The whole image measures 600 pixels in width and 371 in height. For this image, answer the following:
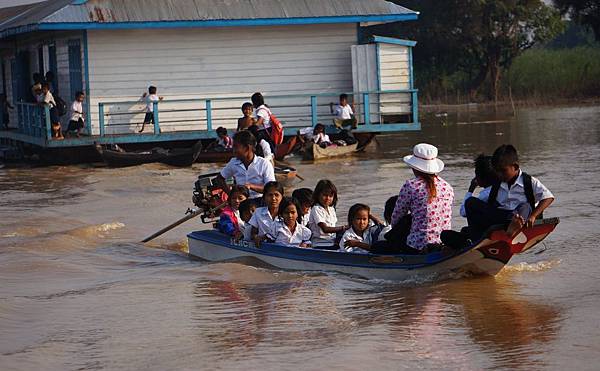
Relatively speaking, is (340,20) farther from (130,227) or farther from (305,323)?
(305,323)

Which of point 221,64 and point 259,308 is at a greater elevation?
point 221,64

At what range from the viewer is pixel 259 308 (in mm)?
9320

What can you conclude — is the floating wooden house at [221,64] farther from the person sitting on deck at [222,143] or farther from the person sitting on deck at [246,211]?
the person sitting on deck at [246,211]

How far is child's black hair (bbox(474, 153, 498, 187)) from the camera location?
30.7 feet

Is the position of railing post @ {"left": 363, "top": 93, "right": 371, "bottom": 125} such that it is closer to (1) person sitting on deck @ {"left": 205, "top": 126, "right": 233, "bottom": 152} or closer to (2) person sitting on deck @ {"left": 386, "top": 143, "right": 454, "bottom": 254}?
(1) person sitting on deck @ {"left": 205, "top": 126, "right": 233, "bottom": 152}

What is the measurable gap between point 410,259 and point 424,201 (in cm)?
57

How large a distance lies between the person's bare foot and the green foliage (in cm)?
3826

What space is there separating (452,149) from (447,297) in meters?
16.9

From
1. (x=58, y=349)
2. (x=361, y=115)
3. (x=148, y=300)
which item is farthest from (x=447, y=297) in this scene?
(x=361, y=115)

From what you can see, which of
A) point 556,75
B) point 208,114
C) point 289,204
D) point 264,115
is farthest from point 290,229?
point 556,75

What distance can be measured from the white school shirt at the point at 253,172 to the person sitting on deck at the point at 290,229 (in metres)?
0.70

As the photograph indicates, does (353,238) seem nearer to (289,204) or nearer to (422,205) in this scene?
(289,204)

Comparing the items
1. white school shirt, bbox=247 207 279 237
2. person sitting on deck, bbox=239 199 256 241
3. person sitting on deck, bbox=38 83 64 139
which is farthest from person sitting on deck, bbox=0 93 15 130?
white school shirt, bbox=247 207 279 237

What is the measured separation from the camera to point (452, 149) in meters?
26.0
